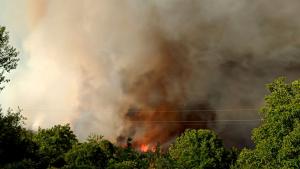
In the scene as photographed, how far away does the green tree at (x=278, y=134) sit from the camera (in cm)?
5507

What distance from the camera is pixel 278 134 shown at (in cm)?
5681

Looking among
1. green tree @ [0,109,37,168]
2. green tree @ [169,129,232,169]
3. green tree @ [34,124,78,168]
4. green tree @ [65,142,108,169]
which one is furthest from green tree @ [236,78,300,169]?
green tree @ [169,129,232,169]

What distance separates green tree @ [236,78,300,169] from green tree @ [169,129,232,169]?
60.9 m

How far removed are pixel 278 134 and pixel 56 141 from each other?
82197 millimetres

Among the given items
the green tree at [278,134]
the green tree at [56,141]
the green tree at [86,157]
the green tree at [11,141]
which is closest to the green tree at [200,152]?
the green tree at [86,157]

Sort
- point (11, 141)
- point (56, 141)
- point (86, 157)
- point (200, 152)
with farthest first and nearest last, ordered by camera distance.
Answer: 1. point (56, 141)
2. point (200, 152)
3. point (86, 157)
4. point (11, 141)

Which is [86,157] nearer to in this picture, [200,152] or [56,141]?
[56,141]

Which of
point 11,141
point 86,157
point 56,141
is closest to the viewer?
point 11,141

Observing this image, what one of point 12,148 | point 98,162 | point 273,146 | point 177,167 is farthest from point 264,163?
point 177,167

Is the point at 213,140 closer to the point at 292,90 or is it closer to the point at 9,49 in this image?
the point at 292,90

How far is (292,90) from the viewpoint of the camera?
61438 millimetres

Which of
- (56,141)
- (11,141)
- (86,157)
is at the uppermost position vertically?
(56,141)

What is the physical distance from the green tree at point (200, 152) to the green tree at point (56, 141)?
30.5m

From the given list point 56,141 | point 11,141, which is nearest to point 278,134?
point 11,141
